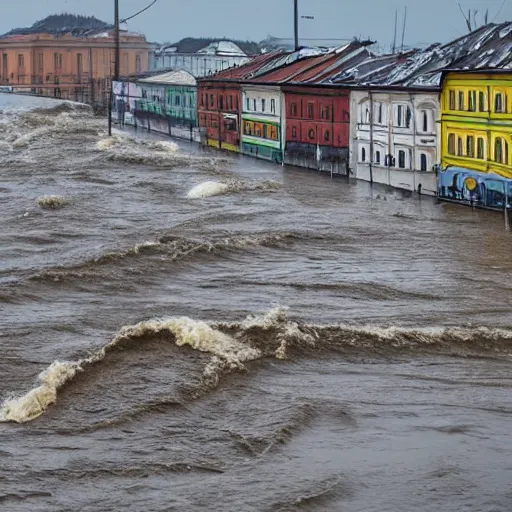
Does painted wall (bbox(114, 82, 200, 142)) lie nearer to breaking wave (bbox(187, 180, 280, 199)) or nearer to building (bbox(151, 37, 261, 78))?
building (bbox(151, 37, 261, 78))

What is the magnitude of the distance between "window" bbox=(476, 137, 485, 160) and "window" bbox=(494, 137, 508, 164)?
1.94 ft

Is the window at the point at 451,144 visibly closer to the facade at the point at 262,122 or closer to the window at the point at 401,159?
the window at the point at 401,159

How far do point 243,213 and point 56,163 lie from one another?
14.2 meters

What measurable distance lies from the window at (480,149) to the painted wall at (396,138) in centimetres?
Answer: 238

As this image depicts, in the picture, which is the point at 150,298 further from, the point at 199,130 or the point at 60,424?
the point at 199,130

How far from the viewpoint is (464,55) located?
33625mm

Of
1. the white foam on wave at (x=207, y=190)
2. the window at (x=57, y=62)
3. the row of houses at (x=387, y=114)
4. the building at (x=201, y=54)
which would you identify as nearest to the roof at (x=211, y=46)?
the building at (x=201, y=54)

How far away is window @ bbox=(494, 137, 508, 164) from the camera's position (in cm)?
2977

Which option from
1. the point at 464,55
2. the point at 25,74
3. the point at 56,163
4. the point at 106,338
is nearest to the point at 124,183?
the point at 56,163

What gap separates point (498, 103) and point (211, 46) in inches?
2995

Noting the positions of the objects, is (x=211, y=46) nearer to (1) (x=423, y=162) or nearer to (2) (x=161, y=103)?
(2) (x=161, y=103)

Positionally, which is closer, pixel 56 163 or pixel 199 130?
pixel 56 163

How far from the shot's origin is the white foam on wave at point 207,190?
3253 cm

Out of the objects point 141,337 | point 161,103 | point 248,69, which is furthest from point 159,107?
point 141,337
